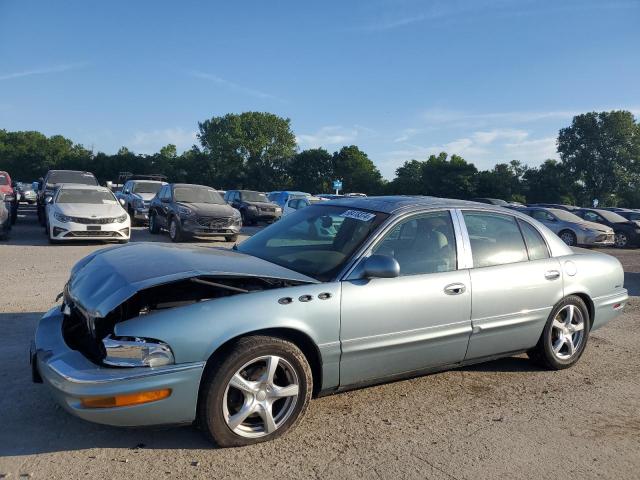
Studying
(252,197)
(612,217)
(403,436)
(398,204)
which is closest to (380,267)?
(398,204)

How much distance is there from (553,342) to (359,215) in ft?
7.13

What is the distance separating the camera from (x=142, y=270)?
3.24 meters

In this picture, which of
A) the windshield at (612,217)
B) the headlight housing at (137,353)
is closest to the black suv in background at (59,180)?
the headlight housing at (137,353)

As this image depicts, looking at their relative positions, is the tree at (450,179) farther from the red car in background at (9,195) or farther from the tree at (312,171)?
the red car in background at (9,195)

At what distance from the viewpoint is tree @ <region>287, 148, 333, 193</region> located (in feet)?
214

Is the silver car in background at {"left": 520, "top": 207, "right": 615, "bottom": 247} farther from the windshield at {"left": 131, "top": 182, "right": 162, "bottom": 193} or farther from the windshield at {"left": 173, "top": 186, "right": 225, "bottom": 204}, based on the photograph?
the windshield at {"left": 131, "top": 182, "right": 162, "bottom": 193}

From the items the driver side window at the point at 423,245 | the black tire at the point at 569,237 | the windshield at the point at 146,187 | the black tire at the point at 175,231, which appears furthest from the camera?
the windshield at the point at 146,187

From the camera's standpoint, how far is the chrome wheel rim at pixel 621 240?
64.7ft

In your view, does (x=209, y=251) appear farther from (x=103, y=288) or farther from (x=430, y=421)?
(x=430, y=421)

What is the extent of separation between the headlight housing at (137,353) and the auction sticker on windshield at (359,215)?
182 cm

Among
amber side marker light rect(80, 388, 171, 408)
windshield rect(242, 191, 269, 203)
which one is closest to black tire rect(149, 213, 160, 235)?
windshield rect(242, 191, 269, 203)

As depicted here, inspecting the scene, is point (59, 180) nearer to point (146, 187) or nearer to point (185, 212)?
point (146, 187)

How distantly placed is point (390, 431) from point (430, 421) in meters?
0.34

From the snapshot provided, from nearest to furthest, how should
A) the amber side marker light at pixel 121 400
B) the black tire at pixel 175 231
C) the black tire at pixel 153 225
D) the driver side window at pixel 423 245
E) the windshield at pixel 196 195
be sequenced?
the amber side marker light at pixel 121 400
the driver side window at pixel 423 245
the black tire at pixel 175 231
the windshield at pixel 196 195
the black tire at pixel 153 225
